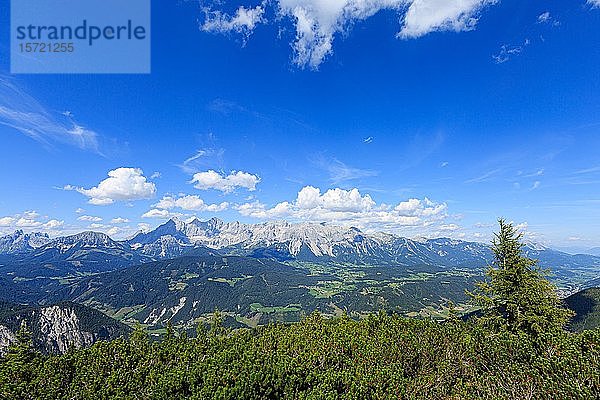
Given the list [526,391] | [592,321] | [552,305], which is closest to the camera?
[526,391]

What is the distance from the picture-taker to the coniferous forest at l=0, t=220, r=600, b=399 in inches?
422

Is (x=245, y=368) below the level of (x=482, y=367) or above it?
above

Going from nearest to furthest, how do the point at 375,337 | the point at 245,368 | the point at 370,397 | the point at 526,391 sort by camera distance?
the point at 526,391, the point at 370,397, the point at 245,368, the point at 375,337

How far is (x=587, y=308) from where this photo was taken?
116562mm

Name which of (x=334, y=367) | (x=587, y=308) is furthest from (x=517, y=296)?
(x=587, y=308)

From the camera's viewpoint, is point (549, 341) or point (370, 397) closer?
point (370, 397)

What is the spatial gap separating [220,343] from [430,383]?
32.6ft

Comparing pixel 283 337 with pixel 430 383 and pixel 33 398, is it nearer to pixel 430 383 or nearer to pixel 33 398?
pixel 430 383


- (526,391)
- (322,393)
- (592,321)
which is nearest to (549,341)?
(526,391)

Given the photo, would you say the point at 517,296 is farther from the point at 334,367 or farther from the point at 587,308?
the point at 587,308

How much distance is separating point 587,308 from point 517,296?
129811mm

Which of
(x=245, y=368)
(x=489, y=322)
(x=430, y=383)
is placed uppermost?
(x=245, y=368)

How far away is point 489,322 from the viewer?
25828 mm

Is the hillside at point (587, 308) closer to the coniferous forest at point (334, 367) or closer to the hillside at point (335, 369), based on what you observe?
the coniferous forest at point (334, 367)
